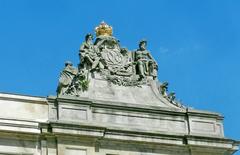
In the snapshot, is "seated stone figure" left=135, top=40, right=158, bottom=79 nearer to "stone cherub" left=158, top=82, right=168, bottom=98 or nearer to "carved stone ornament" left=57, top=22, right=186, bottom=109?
"carved stone ornament" left=57, top=22, right=186, bottom=109

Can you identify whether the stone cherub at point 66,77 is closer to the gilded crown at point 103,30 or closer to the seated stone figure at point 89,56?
the seated stone figure at point 89,56

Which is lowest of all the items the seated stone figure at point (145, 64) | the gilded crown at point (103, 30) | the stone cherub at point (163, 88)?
the stone cherub at point (163, 88)

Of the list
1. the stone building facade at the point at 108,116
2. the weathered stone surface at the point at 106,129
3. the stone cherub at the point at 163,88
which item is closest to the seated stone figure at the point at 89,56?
the stone building facade at the point at 108,116

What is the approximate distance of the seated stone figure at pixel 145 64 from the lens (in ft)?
119

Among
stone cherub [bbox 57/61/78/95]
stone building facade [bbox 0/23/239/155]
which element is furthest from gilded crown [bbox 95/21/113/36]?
stone cherub [bbox 57/61/78/95]

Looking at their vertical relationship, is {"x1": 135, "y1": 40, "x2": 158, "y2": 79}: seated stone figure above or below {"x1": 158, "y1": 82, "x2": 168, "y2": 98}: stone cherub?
above

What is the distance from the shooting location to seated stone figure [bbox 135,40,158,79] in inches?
1432

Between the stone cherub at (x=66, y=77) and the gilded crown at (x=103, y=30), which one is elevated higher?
the gilded crown at (x=103, y=30)

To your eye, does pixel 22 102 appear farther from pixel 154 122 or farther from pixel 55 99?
pixel 154 122

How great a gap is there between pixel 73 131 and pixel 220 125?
676 centimetres

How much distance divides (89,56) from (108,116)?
2.84 m

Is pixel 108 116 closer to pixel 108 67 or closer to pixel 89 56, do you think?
pixel 108 67

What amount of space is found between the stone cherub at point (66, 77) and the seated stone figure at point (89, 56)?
25.6 inches

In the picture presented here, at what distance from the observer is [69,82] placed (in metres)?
34.7
